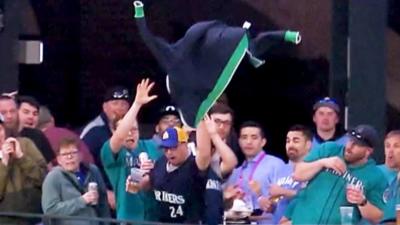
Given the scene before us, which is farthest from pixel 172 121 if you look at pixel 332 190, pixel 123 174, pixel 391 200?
pixel 391 200

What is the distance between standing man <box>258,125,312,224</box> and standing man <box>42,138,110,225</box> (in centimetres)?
127

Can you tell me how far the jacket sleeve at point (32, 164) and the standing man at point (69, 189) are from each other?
22 cm

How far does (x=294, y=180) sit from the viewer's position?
394 inches

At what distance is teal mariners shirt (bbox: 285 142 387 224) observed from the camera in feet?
31.5

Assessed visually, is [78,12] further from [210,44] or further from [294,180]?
[294,180]

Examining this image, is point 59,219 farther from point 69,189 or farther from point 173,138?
point 173,138

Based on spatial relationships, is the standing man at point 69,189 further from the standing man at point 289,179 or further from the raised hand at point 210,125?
the standing man at point 289,179

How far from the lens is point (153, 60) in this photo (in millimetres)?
12781

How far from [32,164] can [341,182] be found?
2.40 meters

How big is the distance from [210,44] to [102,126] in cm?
139

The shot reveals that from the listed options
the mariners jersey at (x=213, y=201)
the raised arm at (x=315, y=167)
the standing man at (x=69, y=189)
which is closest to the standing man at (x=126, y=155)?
the standing man at (x=69, y=189)

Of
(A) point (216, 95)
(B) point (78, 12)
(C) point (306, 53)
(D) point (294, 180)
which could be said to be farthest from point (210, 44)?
(B) point (78, 12)

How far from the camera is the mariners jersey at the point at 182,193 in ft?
32.0

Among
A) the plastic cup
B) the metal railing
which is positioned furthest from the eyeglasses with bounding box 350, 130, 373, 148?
the metal railing
